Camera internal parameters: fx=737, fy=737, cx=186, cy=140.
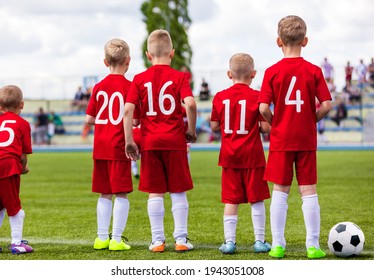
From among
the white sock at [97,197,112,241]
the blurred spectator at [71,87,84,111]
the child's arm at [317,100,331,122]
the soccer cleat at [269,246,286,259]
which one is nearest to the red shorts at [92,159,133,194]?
the white sock at [97,197,112,241]

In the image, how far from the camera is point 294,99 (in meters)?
6.15

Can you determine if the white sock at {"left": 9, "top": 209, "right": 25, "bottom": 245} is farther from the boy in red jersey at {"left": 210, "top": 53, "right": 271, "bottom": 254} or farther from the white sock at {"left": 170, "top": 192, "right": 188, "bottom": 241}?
the boy in red jersey at {"left": 210, "top": 53, "right": 271, "bottom": 254}

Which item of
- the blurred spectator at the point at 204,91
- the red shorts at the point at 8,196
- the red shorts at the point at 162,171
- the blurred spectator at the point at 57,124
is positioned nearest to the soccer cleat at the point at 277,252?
the red shorts at the point at 162,171

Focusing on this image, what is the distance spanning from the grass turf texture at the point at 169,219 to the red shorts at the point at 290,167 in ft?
2.16

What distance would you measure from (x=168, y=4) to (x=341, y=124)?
26000mm

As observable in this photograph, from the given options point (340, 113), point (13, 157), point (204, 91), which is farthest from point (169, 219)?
point (204, 91)

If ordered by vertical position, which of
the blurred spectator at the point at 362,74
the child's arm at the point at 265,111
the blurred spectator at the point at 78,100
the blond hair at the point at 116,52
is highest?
the blurred spectator at the point at 362,74

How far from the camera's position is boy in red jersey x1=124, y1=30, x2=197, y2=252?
6594 mm

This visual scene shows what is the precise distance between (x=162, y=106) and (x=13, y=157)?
144 cm

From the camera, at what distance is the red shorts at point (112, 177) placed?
678 cm

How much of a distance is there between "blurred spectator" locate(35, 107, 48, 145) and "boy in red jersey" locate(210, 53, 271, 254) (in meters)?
33.1

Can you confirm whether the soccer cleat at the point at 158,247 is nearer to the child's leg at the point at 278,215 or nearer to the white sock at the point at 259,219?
the white sock at the point at 259,219
